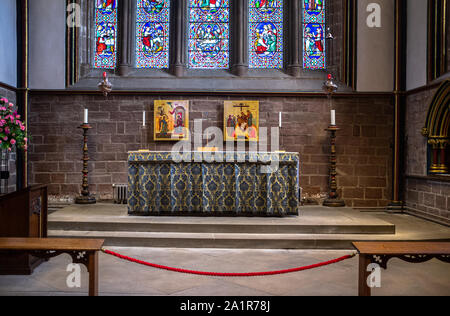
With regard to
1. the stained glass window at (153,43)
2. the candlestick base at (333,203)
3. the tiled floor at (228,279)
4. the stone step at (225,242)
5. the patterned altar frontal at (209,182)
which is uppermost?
the stained glass window at (153,43)

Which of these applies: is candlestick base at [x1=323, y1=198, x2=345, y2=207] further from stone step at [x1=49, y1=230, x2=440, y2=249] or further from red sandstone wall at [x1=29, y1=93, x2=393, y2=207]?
stone step at [x1=49, y1=230, x2=440, y2=249]

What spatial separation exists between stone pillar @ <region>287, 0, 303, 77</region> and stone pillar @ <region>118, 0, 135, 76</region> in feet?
11.0

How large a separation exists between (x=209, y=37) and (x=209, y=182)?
3803mm

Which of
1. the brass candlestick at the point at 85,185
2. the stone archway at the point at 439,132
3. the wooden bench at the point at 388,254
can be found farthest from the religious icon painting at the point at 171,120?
the wooden bench at the point at 388,254

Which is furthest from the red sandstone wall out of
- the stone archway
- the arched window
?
the stone archway

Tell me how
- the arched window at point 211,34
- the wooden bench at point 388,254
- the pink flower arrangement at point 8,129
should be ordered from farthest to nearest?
the arched window at point 211,34 < the pink flower arrangement at point 8,129 < the wooden bench at point 388,254

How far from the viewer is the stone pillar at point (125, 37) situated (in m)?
8.12

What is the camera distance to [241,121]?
7918 mm

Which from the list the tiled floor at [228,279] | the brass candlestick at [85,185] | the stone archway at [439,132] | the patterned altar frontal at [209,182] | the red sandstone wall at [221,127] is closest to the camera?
the tiled floor at [228,279]

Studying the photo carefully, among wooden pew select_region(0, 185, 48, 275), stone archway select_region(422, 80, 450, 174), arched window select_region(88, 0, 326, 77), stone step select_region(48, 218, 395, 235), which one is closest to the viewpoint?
wooden pew select_region(0, 185, 48, 275)

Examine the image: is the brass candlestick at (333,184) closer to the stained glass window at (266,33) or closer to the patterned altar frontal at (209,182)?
the patterned altar frontal at (209,182)

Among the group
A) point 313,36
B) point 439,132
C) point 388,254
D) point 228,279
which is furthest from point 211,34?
point 388,254

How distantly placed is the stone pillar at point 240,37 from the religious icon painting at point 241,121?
742 mm

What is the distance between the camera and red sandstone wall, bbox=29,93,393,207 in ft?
25.8
